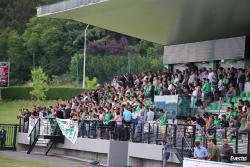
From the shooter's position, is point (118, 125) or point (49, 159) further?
point (49, 159)

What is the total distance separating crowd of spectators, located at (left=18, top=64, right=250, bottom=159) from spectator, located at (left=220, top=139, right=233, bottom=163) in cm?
152

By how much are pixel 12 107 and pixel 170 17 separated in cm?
4658

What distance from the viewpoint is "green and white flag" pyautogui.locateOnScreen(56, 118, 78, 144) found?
35.1m

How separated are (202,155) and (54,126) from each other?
15.0 m

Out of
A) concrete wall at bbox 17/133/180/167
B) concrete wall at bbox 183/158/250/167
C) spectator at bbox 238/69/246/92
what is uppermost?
spectator at bbox 238/69/246/92

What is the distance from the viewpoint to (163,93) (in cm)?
3312

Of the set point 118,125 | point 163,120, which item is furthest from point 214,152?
point 118,125

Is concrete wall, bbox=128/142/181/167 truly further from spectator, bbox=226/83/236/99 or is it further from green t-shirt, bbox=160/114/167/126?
spectator, bbox=226/83/236/99

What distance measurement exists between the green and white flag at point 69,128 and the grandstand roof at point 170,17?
515 cm

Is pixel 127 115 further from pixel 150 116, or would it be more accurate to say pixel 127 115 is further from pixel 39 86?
pixel 39 86

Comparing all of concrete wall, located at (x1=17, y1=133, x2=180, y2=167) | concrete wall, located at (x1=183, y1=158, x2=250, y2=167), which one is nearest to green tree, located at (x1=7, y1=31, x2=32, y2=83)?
concrete wall, located at (x1=17, y1=133, x2=180, y2=167)

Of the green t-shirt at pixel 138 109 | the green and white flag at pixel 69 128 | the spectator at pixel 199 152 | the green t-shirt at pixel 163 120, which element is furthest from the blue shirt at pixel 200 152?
the green and white flag at pixel 69 128

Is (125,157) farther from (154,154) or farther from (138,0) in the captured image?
(138,0)

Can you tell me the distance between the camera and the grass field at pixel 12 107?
70.6 m
